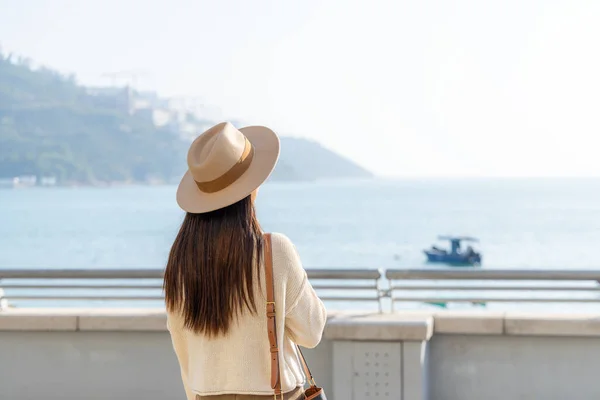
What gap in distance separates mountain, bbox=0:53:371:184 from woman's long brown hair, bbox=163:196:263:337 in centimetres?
12390

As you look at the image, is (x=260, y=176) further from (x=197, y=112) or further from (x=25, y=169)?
(x=25, y=169)

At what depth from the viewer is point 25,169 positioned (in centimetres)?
13450

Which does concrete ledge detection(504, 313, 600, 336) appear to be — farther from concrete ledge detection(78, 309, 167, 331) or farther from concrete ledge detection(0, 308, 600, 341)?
concrete ledge detection(78, 309, 167, 331)

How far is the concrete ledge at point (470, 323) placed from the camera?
6.12 meters

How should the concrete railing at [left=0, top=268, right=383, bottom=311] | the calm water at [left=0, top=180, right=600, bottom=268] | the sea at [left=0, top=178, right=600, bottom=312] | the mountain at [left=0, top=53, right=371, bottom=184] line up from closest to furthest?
the concrete railing at [left=0, top=268, right=383, bottom=311] → the sea at [left=0, top=178, right=600, bottom=312] → the calm water at [left=0, top=180, right=600, bottom=268] → the mountain at [left=0, top=53, right=371, bottom=184]

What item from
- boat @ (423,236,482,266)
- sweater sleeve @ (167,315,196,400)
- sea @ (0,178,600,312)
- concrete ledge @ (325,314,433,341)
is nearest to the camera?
sweater sleeve @ (167,315,196,400)

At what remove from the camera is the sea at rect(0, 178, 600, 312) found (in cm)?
8169

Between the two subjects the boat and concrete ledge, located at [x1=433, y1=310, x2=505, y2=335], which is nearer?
concrete ledge, located at [x1=433, y1=310, x2=505, y2=335]

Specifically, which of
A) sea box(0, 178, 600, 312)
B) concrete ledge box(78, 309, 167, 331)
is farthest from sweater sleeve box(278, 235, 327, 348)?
sea box(0, 178, 600, 312)

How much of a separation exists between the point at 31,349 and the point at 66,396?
41 centimetres

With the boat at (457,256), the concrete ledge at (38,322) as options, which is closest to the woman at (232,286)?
the concrete ledge at (38,322)

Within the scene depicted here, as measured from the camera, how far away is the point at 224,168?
3.33 meters

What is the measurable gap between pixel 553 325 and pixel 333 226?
96.1 metres

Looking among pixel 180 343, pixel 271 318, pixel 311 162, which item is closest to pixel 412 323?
pixel 180 343
